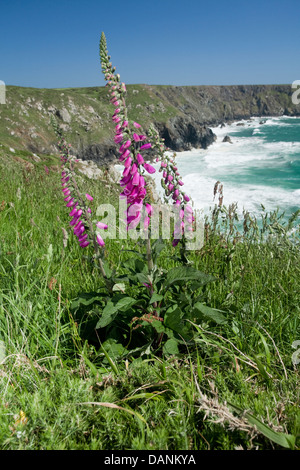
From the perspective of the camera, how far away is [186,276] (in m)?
2.35

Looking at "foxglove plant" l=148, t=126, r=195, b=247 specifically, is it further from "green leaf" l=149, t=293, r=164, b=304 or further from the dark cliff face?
the dark cliff face

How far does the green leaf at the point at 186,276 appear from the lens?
2.32 meters

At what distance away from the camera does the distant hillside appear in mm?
81938

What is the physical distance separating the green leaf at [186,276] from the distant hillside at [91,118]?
50.7 meters

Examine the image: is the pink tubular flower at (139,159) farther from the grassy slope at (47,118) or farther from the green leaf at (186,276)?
the grassy slope at (47,118)

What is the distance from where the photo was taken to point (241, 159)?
65.1 meters

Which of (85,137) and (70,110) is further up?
(70,110)

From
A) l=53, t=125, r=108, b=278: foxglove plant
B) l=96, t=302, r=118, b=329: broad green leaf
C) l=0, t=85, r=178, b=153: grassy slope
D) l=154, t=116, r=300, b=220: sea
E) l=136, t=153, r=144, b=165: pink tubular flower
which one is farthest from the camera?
l=0, t=85, r=178, b=153: grassy slope

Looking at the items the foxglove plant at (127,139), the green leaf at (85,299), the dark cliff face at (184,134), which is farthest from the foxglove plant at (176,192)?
the dark cliff face at (184,134)

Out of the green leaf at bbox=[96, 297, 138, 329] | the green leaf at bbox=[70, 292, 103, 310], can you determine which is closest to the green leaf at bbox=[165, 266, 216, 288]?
the green leaf at bbox=[96, 297, 138, 329]

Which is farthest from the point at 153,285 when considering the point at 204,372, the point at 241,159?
the point at 241,159

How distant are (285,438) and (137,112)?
122209 millimetres

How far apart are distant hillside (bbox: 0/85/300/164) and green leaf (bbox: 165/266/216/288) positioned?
1995 inches
